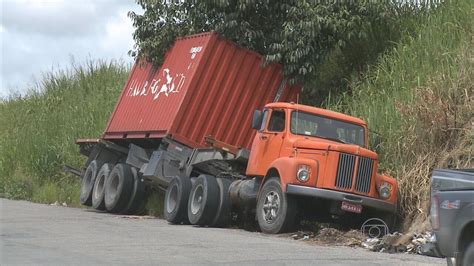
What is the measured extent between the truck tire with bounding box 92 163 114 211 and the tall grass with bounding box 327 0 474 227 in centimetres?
649

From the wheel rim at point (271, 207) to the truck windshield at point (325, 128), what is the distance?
1.33 m

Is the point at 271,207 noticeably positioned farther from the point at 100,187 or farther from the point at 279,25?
the point at 100,187

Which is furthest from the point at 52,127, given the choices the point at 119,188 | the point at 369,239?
the point at 369,239

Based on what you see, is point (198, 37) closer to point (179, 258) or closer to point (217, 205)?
point (217, 205)

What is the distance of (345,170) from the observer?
12.9 m

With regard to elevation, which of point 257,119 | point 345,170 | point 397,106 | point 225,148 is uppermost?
point 397,106

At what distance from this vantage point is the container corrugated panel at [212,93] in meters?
16.4

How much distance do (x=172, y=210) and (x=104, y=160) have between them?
5.67 metres

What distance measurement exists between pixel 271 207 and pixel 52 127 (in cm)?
1800

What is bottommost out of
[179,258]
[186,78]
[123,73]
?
[179,258]

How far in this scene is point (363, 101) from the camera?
661 inches

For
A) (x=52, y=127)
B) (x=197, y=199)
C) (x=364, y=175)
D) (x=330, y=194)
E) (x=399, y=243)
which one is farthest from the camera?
(x=52, y=127)

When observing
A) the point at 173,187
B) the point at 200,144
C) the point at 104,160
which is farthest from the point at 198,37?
the point at 104,160

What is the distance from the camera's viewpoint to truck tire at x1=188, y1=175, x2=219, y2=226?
47.6ft
